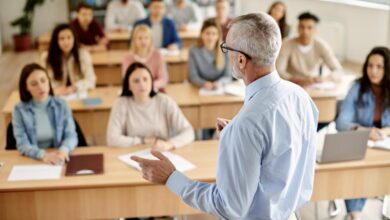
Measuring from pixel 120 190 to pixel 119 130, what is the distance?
671 mm

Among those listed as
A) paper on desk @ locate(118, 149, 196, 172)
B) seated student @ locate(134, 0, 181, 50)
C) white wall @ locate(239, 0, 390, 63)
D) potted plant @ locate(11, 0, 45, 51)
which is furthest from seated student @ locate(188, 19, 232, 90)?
potted plant @ locate(11, 0, 45, 51)

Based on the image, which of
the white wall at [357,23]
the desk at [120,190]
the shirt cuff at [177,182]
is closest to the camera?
the shirt cuff at [177,182]

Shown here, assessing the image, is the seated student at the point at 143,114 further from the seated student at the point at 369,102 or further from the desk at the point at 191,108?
the seated student at the point at 369,102

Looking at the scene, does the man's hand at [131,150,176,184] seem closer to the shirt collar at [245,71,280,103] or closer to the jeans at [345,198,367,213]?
the shirt collar at [245,71,280,103]

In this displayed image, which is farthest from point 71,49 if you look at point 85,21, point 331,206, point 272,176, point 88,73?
point 272,176

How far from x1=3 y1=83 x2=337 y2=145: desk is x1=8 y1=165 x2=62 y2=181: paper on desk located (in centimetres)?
123

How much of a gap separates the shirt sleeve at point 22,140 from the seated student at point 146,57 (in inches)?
63.2

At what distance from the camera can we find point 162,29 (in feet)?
20.2

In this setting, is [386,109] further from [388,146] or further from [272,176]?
[272,176]

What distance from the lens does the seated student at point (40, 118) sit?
314 centimetres

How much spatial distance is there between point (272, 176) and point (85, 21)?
207 inches

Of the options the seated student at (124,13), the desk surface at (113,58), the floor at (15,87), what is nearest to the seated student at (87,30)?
the desk surface at (113,58)

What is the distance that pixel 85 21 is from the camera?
648 centimetres

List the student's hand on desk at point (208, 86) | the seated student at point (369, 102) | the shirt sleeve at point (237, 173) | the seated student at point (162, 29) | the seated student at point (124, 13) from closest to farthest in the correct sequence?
the shirt sleeve at point (237, 173) < the seated student at point (369, 102) < the student's hand on desk at point (208, 86) < the seated student at point (162, 29) < the seated student at point (124, 13)
